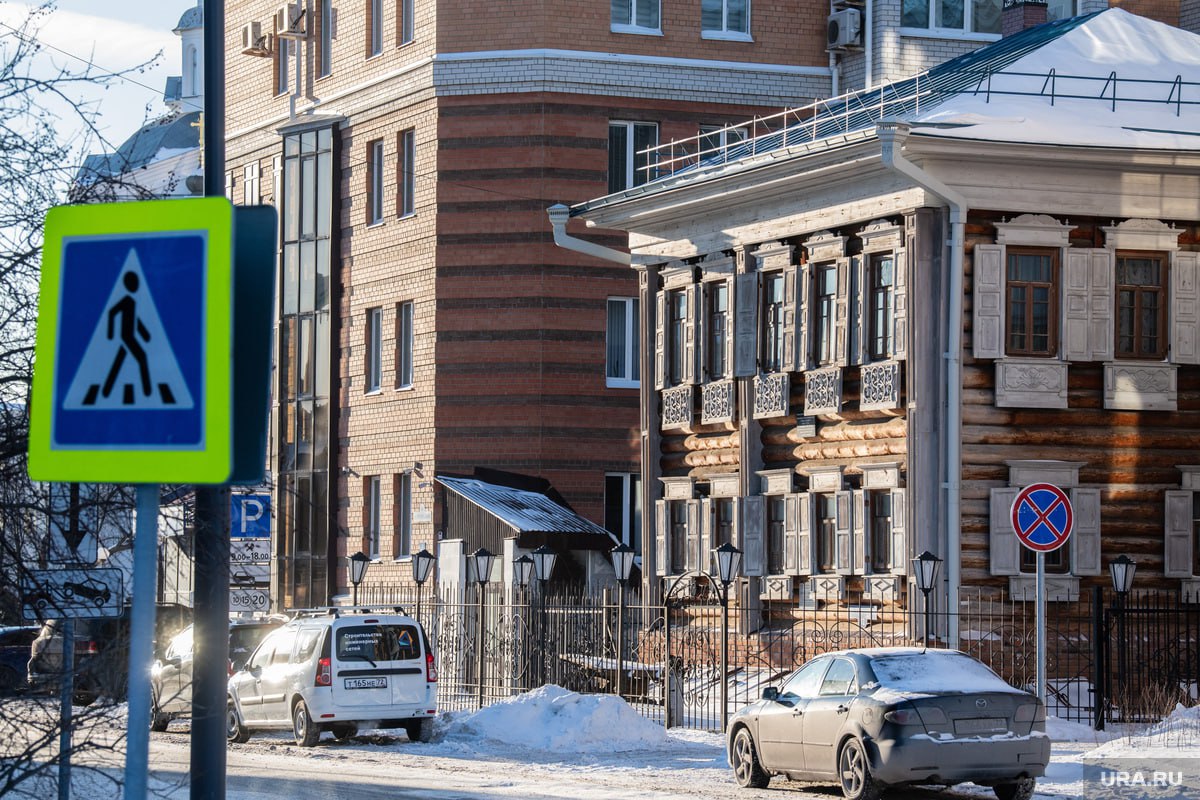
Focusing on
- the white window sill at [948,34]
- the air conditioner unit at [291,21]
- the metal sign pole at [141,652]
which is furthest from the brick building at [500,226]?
the metal sign pole at [141,652]

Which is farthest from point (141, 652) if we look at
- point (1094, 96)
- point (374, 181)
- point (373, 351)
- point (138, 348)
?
point (374, 181)

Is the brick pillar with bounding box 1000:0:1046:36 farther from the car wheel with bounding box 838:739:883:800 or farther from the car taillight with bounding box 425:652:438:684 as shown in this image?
the car wheel with bounding box 838:739:883:800

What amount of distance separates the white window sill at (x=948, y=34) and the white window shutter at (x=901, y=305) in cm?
1365

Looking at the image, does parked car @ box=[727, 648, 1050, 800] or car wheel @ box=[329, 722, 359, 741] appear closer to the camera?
parked car @ box=[727, 648, 1050, 800]

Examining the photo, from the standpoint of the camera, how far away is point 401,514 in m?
42.8

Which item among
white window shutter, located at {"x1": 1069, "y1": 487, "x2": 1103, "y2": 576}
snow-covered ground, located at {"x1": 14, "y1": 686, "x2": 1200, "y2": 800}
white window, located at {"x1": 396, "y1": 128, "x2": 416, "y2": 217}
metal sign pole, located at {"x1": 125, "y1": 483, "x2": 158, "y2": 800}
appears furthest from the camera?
white window, located at {"x1": 396, "y1": 128, "x2": 416, "y2": 217}

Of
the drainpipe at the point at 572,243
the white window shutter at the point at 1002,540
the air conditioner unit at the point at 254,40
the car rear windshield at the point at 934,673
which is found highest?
the air conditioner unit at the point at 254,40

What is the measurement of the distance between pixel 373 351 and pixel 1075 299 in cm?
1924

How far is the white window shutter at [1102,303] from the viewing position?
29.2 meters

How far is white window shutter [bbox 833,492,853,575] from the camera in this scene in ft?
100

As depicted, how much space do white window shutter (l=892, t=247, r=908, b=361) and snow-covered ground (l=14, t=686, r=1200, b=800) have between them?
21.2 feet

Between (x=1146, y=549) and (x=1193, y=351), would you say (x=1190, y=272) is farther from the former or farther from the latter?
(x=1146, y=549)

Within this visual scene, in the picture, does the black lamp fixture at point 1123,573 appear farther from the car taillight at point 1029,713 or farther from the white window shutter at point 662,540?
the white window shutter at point 662,540

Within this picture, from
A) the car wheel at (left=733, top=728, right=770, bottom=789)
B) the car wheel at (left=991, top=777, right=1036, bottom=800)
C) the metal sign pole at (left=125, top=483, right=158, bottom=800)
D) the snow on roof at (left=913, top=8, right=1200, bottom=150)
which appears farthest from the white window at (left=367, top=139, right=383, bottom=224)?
the metal sign pole at (left=125, top=483, right=158, bottom=800)
